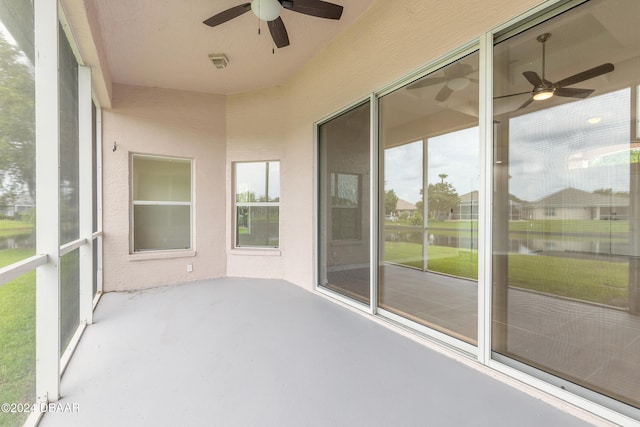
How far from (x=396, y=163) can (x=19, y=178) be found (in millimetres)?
3063

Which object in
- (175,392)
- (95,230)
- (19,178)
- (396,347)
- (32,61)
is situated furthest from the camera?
(95,230)

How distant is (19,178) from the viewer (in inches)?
58.6

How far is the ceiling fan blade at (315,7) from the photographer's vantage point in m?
2.44

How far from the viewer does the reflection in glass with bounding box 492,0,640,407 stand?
5.09ft

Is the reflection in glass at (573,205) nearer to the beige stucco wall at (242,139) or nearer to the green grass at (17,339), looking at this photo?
the beige stucco wall at (242,139)

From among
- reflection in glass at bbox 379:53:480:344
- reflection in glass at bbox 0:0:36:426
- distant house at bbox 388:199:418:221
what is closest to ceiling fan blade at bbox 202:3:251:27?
reflection in glass at bbox 0:0:36:426

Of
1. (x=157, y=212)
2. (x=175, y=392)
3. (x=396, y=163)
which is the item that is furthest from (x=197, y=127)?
(x=175, y=392)

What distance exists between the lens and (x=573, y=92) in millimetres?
1683

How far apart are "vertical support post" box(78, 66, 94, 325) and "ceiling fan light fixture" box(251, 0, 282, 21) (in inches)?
76.1

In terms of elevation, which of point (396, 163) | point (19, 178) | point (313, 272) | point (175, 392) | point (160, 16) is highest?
point (160, 16)

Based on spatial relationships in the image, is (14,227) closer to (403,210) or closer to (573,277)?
(573,277)

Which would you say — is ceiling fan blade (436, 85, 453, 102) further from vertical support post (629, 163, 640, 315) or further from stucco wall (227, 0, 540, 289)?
vertical support post (629, 163, 640, 315)

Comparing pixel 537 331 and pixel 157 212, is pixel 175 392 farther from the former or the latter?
pixel 157 212

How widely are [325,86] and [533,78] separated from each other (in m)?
2.57
